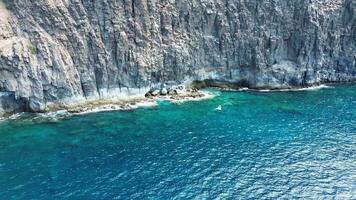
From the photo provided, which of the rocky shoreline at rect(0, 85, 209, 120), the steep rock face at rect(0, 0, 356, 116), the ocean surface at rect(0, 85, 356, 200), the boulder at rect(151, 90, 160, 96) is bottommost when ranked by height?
the ocean surface at rect(0, 85, 356, 200)

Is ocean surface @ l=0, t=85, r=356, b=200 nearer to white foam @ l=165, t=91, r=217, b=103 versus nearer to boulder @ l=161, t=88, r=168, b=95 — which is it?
white foam @ l=165, t=91, r=217, b=103

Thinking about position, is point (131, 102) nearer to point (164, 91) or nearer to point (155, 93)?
point (155, 93)

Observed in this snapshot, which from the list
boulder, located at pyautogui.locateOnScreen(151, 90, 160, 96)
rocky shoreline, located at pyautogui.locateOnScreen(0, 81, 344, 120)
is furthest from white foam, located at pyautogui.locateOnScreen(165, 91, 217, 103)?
boulder, located at pyautogui.locateOnScreen(151, 90, 160, 96)

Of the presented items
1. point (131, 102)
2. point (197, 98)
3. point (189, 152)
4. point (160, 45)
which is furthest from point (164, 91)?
point (189, 152)

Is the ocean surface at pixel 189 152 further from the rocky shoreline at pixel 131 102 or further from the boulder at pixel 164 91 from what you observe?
the boulder at pixel 164 91

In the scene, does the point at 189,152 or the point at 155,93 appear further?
the point at 155,93
